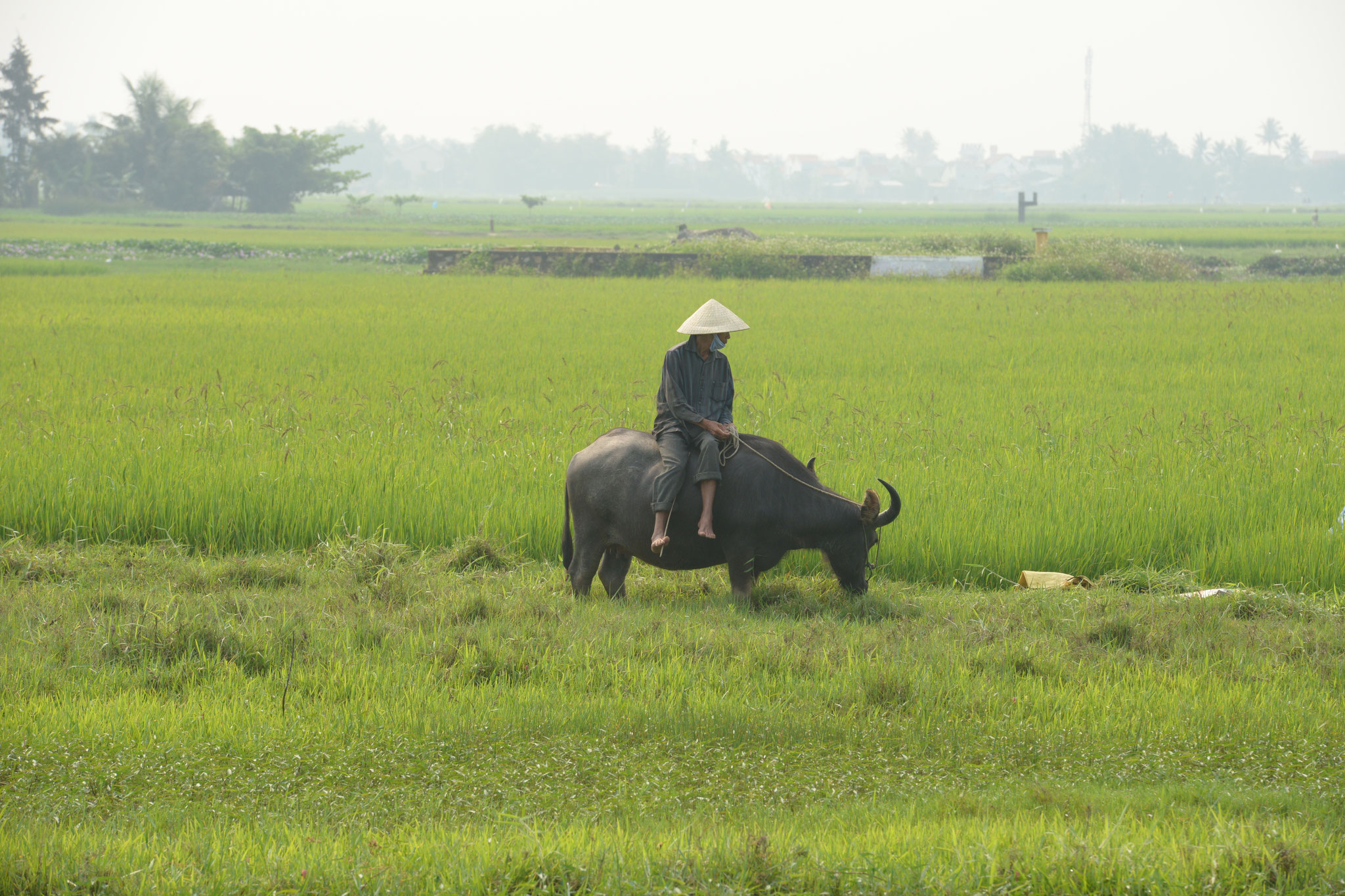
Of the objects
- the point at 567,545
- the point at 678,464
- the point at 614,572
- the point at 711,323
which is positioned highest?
the point at 711,323

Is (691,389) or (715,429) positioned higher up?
(691,389)

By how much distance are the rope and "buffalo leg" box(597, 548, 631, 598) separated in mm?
727

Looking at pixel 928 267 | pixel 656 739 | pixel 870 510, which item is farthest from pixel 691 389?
pixel 928 267

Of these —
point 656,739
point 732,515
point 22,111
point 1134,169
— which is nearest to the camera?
point 656,739

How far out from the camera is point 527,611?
5.21m

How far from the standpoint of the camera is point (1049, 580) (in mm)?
5934

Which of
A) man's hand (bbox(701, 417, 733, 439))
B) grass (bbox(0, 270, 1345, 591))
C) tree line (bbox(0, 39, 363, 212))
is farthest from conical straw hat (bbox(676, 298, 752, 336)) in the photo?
tree line (bbox(0, 39, 363, 212))

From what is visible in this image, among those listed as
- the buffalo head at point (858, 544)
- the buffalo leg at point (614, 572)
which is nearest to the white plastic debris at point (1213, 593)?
the buffalo head at point (858, 544)

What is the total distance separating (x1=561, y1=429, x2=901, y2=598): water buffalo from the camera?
5.25 m

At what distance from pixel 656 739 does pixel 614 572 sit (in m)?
1.73

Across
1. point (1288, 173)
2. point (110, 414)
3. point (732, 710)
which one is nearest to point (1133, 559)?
point (732, 710)

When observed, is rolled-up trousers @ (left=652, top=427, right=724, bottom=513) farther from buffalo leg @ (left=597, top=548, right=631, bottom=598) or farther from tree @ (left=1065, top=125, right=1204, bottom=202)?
tree @ (left=1065, top=125, right=1204, bottom=202)

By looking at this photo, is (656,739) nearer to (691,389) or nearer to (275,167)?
(691,389)

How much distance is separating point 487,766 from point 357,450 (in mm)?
4454
